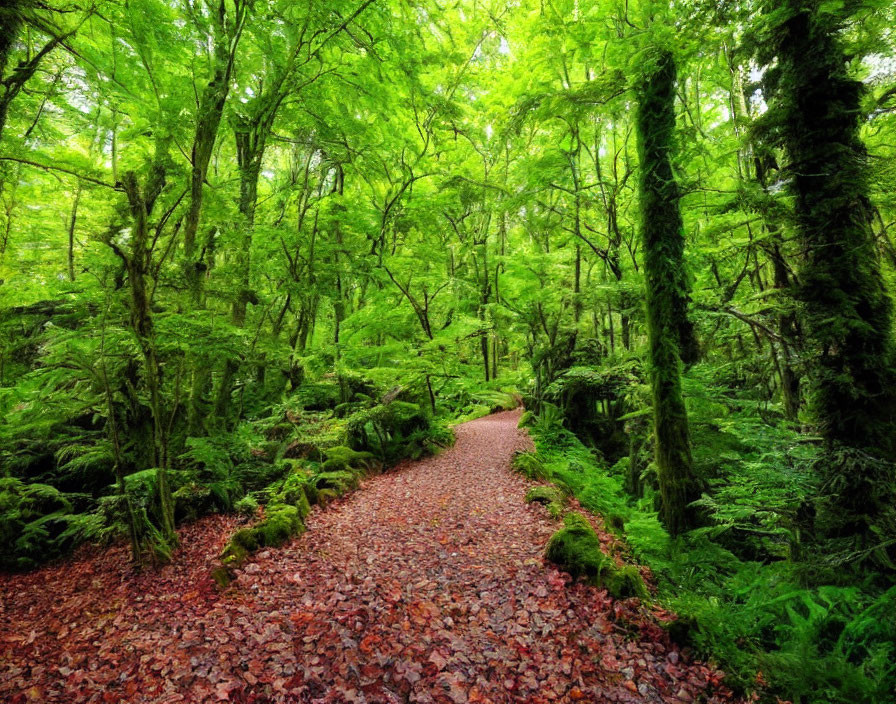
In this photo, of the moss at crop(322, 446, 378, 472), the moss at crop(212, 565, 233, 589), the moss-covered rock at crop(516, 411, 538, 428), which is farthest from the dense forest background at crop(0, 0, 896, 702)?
the moss at crop(212, 565, 233, 589)

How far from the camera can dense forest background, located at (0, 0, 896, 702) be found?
4.24 metres

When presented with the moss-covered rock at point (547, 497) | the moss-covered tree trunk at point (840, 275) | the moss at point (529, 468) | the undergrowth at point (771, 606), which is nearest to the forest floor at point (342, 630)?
the undergrowth at point (771, 606)

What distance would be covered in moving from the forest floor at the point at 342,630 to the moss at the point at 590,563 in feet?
0.51

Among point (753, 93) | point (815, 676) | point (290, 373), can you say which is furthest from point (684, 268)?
point (290, 373)

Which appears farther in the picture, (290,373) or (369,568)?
(290,373)

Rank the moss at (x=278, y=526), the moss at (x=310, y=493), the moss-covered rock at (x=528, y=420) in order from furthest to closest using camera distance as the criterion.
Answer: the moss-covered rock at (x=528, y=420), the moss at (x=310, y=493), the moss at (x=278, y=526)

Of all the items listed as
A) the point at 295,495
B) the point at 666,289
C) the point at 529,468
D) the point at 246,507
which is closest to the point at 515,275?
the point at 529,468

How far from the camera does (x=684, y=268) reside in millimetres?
5812

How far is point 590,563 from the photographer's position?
4.80 meters

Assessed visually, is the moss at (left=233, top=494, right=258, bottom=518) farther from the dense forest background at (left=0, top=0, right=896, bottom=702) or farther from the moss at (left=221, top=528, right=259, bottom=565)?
the moss at (left=221, top=528, right=259, bottom=565)

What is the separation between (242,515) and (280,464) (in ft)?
4.65

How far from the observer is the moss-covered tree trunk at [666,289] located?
5809 millimetres

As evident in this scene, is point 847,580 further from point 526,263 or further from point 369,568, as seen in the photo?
point 526,263

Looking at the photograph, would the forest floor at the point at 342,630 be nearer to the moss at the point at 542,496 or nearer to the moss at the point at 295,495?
the moss at the point at 295,495
